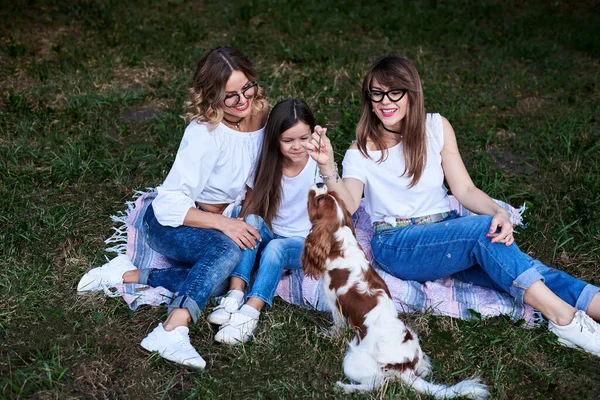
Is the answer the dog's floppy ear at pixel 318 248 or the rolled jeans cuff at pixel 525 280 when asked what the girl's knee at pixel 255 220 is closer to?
the dog's floppy ear at pixel 318 248

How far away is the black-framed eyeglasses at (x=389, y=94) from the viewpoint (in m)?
4.12

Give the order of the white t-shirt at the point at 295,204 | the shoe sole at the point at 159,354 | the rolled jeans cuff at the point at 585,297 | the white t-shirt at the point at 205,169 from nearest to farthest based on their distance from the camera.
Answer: the shoe sole at the point at 159,354 → the rolled jeans cuff at the point at 585,297 → the white t-shirt at the point at 205,169 → the white t-shirt at the point at 295,204

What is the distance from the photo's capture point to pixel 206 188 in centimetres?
446

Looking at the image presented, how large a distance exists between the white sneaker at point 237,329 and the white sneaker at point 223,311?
4 centimetres

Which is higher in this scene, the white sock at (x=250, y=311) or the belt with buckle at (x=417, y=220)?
the belt with buckle at (x=417, y=220)

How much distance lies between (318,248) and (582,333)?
157cm

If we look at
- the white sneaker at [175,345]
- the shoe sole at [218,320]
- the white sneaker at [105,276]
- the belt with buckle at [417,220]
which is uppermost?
the belt with buckle at [417,220]

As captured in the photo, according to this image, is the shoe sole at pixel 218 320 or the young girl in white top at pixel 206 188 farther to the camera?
the young girl in white top at pixel 206 188

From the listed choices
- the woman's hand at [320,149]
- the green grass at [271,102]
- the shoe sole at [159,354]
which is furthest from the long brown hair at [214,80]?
the shoe sole at [159,354]

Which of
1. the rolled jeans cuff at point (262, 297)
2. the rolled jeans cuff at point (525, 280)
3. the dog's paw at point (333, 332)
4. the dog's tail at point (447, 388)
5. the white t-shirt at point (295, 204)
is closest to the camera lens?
the dog's tail at point (447, 388)

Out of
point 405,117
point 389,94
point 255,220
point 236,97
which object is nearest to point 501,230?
point 405,117

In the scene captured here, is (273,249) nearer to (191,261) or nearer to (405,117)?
(191,261)

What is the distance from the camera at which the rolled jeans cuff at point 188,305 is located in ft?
12.5

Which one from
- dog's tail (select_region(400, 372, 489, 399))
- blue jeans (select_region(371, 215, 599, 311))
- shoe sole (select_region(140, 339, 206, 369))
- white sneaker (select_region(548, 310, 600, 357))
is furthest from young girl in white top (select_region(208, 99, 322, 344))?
white sneaker (select_region(548, 310, 600, 357))
